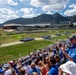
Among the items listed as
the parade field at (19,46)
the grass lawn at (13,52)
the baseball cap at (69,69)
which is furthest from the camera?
the parade field at (19,46)

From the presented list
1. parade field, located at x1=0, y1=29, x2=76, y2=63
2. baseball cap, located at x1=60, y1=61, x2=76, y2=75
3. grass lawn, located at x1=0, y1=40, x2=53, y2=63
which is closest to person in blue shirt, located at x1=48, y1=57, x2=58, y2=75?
baseball cap, located at x1=60, y1=61, x2=76, y2=75

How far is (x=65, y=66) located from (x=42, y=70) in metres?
3.25

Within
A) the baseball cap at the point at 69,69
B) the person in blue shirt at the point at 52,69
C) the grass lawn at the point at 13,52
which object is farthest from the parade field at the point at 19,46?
the baseball cap at the point at 69,69

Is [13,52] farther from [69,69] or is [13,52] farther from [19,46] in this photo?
[69,69]

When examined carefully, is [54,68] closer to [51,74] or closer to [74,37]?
[51,74]

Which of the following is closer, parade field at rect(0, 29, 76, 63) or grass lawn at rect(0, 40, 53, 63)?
grass lawn at rect(0, 40, 53, 63)

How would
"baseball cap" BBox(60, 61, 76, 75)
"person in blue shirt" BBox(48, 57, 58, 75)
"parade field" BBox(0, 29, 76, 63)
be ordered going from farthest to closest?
"parade field" BBox(0, 29, 76, 63)
"person in blue shirt" BBox(48, 57, 58, 75)
"baseball cap" BBox(60, 61, 76, 75)

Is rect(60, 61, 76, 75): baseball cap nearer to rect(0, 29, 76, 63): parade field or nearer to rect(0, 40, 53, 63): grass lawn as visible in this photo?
rect(0, 29, 76, 63): parade field

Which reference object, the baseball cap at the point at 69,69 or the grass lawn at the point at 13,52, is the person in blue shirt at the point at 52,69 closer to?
the baseball cap at the point at 69,69

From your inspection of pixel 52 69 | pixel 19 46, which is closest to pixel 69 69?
pixel 52 69

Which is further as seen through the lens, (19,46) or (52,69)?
(19,46)

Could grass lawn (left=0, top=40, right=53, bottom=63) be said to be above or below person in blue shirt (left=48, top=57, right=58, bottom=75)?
below

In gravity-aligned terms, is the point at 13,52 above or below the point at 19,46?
above

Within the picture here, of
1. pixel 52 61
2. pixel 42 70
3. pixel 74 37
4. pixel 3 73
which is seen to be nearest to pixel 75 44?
pixel 74 37
